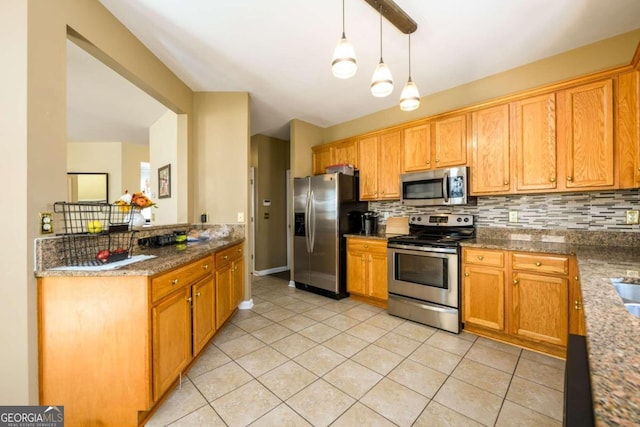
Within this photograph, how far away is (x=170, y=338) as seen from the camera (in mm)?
1636

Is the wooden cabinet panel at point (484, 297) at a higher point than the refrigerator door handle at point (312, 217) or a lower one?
lower

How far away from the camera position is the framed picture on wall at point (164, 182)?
3.43 metres

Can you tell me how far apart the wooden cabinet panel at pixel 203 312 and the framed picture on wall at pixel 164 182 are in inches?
73.1

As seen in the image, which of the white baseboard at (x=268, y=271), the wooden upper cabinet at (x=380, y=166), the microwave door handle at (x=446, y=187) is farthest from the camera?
the white baseboard at (x=268, y=271)

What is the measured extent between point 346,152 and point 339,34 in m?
1.84

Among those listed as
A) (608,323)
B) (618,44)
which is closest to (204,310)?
(608,323)

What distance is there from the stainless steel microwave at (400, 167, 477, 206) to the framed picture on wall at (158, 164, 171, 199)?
10.0 feet

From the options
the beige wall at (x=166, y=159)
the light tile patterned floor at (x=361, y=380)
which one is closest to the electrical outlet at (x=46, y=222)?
the light tile patterned floor at (x=361, y=380)

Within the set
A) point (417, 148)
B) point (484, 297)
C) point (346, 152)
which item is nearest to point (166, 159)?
point (346, 152)

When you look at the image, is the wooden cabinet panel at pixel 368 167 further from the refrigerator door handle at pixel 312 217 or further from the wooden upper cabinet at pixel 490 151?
the wooden upper cabinet at pixel 490 151

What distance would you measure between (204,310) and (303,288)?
6.65ft

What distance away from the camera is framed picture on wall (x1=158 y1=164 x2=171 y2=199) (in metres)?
3.43

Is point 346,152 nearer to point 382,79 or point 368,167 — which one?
point 368,167

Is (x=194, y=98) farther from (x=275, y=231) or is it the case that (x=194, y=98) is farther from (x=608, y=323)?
(x=608, y=323)
